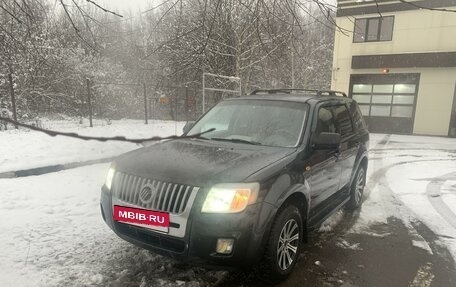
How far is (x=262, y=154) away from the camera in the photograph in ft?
12.1

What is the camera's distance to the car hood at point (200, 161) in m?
3.18

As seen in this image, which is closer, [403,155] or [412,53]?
[403,155]

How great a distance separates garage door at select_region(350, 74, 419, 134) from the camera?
18.1 m

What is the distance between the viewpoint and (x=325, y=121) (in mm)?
4625

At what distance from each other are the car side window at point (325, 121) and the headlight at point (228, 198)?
1.59 metres

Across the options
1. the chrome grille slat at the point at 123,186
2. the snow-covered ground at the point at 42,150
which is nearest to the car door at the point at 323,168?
the chrome grille slat at the point at 123,186

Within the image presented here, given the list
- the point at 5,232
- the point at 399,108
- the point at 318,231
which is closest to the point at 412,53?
the point at 399,108

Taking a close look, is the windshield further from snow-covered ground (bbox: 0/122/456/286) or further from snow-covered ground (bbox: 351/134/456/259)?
snow-covered ground (bbox: 351/134/456/259)

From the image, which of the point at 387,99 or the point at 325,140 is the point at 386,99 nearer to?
the point at 387,99

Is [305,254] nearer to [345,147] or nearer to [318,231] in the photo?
[318,231]

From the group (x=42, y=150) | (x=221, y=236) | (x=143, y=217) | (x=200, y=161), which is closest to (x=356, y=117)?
(x=200, y=161)

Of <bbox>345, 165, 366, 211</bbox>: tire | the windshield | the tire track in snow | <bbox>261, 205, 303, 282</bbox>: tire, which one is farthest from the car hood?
the tire track in snow

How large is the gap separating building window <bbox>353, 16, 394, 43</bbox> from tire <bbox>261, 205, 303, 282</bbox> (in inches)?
652

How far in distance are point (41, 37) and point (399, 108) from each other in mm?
19221
